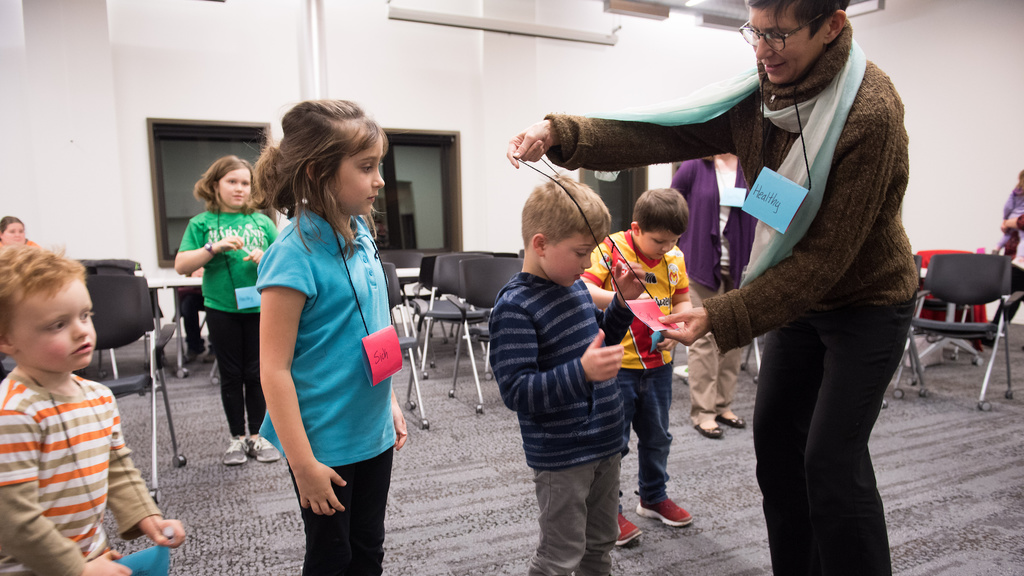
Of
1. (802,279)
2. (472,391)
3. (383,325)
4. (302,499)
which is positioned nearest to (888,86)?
(802,279)

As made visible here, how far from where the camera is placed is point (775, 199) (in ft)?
3.68

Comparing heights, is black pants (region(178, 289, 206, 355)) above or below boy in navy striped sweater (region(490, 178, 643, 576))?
below

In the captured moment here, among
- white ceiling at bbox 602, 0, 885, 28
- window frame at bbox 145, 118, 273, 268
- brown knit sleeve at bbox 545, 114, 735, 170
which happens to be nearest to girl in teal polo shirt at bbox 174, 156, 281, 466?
brown knit sleeve at bbox 545, 114, 735, 170

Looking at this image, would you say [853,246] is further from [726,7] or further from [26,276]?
[726,7]

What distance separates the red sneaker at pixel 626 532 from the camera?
6.41 feet

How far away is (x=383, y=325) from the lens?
4.07 ft

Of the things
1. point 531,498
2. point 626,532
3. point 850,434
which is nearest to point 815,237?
point 850,434

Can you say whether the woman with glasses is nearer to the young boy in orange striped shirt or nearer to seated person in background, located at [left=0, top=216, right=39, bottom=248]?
the young boy in orange striped shirt

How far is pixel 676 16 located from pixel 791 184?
7.82 meters

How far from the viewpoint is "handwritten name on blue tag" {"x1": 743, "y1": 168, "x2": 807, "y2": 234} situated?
1.08 m

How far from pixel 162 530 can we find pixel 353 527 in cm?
35

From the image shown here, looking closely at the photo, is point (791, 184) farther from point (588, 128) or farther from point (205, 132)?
point (205, 132)

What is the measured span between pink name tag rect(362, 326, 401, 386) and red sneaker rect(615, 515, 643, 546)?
1.18 m

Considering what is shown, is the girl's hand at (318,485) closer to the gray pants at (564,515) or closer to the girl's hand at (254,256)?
the gray pants at (564,515)
